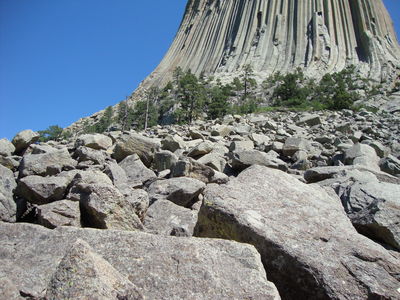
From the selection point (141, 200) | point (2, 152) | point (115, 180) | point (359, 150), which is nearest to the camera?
point (141, 200)

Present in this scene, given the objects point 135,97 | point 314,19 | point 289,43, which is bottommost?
point 135,97

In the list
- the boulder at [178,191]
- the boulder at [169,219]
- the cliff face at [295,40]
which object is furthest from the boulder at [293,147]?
the cliff face at [295,40]

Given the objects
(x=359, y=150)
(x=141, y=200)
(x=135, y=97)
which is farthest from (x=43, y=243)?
(x=135, y=97)

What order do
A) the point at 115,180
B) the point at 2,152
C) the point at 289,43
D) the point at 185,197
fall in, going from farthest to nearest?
the point at 289,43
the point at 2,152
the point at 115,180
the point at 185,197

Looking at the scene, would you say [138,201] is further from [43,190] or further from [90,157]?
[90,157]

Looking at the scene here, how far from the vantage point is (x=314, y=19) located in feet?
163

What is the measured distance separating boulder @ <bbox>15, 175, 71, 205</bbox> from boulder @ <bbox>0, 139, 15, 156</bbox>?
3.05 metres

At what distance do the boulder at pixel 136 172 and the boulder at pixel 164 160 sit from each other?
0.42m

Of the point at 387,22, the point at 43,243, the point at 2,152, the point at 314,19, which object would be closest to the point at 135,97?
the point at 314,19

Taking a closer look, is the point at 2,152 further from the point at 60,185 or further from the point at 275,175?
the point at 275,175

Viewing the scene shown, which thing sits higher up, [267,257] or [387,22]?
[387,22]

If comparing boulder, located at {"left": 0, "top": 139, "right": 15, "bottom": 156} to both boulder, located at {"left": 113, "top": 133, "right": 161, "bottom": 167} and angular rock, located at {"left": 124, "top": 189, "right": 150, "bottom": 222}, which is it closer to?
boulder, located at {"left": 113, "top": 133, "right": 161, "bottom": 167}

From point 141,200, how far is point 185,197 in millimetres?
728

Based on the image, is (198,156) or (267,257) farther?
(198,156)
